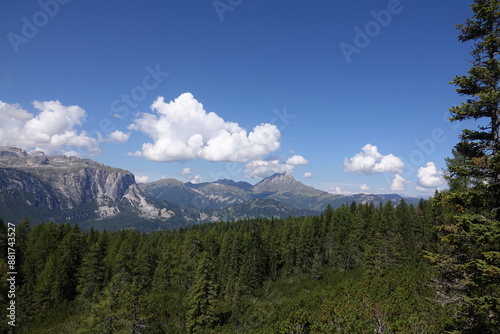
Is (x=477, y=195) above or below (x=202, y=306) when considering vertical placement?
above

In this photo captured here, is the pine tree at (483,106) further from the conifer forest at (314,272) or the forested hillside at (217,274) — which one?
the forested hillside at (217,274)

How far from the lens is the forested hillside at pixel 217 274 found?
30172 mm

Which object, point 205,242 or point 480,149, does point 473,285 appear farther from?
point 205,242

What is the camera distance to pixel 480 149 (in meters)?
11.1

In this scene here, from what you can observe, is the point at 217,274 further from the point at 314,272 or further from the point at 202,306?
the point at 202,306

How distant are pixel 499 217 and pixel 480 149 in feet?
9.16

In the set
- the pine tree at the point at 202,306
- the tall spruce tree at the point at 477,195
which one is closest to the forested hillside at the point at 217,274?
the pine tree at the point at 202,306

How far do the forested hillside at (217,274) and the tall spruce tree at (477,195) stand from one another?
1157 cm

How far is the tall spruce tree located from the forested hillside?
1157cm

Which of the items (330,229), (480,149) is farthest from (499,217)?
(330,229)

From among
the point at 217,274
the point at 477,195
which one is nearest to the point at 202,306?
the point at 477,195

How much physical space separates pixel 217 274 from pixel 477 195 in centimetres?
6500

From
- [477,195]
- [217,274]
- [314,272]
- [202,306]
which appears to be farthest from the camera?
[217,274]

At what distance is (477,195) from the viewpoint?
10664mm
